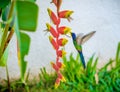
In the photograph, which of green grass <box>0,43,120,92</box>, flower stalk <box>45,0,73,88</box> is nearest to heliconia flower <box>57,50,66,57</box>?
flower stalk <box>45,0,73,88</box>

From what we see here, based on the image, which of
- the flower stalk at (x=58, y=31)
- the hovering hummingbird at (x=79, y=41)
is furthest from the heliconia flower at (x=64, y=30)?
the hovering hummingbird at (x=79, y=41)

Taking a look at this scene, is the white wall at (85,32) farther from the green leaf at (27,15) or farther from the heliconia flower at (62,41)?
the green leaf at (27,15)

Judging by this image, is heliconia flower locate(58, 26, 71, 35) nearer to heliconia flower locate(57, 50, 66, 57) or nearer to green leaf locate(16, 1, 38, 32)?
heliconia flower locate(57, 50, 66, 57)

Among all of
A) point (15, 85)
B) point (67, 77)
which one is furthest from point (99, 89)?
point (15, 85)

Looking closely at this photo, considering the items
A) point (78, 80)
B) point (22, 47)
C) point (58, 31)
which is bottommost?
point (78, 80)

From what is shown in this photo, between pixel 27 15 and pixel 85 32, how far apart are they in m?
1.14

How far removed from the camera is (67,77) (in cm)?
159

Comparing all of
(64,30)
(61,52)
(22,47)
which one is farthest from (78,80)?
(22,47)

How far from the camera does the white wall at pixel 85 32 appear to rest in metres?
1.65

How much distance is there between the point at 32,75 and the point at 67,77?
0.69 feet

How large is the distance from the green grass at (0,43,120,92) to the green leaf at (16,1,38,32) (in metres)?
0.80

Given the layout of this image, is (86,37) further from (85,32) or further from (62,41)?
(62,41)

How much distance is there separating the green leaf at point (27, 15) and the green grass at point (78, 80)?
80cm

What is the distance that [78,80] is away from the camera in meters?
1.58
